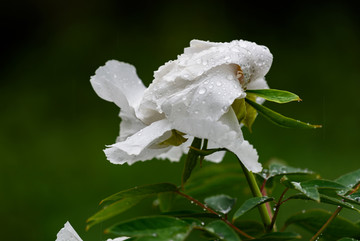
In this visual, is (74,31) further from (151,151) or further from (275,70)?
(151,151)

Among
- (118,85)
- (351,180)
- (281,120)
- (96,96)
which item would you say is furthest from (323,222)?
(96,96)

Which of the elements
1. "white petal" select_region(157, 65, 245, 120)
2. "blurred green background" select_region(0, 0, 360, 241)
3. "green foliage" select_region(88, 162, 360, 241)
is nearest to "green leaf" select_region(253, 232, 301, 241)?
"green foliage" select_region(88, 162, 360, 241)

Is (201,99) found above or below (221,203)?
above

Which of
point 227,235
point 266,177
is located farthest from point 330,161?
point 227,235

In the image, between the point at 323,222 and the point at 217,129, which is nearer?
the point at 217,129

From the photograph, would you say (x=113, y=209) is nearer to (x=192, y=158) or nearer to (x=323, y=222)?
(x=192, y=158)

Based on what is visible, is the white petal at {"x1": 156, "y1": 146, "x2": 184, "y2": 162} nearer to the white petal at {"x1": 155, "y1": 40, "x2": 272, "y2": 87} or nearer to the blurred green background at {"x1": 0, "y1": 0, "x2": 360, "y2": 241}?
the white petal at {"x1": 155, "y1": 40, "x2": 272, "y2": 87}
